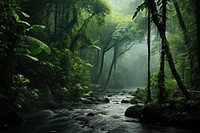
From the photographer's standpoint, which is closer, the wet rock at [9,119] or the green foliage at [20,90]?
the wet rock at [9,119]

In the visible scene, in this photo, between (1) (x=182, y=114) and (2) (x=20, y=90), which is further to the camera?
(2) (x=20, y=90)

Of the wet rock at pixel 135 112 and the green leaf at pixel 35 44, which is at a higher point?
the green leaf at pixel 35 44

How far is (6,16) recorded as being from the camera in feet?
31.6

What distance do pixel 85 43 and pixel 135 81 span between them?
148 feet

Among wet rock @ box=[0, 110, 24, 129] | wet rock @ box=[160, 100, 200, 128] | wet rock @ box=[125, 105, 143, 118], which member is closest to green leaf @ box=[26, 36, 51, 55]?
wet rock @ box=[0, 110, 24, 129]

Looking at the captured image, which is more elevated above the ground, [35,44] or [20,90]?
[35,44]

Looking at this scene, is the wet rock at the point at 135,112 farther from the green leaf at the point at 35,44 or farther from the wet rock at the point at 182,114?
the green leaf at the point at 35,44

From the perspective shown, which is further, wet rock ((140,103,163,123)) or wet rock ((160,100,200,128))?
wet rock ((140,103,163,123))

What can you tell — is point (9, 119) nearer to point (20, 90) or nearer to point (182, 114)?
point (20, 90)

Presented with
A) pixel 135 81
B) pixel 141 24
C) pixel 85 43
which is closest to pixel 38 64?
pixel 85 43

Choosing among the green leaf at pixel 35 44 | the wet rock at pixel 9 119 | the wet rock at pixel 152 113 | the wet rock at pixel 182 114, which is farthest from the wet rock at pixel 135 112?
the green leaf at pixel 35 44

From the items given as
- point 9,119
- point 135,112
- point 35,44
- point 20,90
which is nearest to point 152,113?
point 135,112

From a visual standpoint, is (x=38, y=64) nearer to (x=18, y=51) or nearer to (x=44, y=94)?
(x=44, y=94)

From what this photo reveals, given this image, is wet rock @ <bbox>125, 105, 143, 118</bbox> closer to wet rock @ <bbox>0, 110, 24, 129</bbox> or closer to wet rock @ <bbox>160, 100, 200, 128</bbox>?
wet rock @ <bbox>160, 100, 200, 128</bbox>
